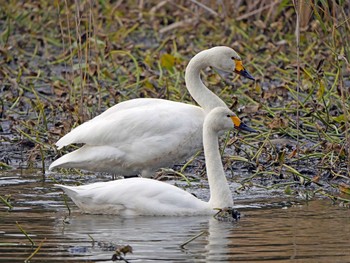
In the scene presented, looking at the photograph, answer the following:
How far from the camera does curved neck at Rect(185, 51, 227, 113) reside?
344 inches

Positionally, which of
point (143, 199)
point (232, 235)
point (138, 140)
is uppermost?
point (138, 140)

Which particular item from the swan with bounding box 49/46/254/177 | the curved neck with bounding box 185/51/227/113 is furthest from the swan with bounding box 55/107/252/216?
the curved neck with bounding box 185/51/227/113

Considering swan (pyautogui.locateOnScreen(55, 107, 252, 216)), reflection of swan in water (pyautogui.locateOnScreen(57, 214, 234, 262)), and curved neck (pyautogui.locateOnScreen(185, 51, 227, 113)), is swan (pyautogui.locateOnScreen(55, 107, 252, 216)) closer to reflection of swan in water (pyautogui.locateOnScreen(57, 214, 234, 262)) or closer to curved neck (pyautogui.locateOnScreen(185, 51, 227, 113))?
reflection of swan in water (pyautogui.locateOnScreen(57, 214, 234, 262))

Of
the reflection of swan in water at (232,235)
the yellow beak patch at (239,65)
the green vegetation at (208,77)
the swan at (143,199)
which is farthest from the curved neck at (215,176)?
the yellow beak patch at (239,65)

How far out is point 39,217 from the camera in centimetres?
727

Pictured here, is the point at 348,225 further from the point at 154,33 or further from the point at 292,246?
the point at 154,33

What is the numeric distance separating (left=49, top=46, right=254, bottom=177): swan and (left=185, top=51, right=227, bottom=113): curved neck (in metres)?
0.20

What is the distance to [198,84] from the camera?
8867 mm

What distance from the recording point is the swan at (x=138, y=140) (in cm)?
834

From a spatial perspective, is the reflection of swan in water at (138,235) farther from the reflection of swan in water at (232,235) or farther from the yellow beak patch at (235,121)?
the yellow beak patch at (235,121)

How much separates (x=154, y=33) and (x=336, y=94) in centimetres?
542

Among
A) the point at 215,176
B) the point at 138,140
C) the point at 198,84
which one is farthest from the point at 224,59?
the point at 215,176

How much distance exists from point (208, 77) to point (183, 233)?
4.86 meters

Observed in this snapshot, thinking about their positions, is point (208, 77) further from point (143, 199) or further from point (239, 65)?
point (143, 199)
